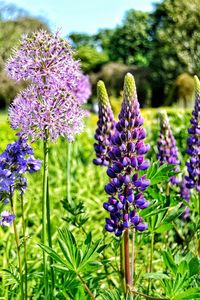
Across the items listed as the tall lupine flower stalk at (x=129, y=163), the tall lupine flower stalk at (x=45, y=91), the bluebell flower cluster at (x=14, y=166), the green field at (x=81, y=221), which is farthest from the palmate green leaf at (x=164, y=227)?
the bluebell flower cluster at (x=14, y=166)

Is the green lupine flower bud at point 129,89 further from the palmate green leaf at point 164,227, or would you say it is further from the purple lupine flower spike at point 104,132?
the purple lupine flower spike at point 104,132

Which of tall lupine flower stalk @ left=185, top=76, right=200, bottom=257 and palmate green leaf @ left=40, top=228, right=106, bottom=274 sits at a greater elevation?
tall lupine flower stalk @ left=185, top=76, right=200, bottom=257

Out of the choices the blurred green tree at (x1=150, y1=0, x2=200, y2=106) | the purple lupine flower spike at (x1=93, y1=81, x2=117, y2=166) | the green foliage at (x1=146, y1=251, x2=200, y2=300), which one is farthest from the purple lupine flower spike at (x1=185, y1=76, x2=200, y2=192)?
the blurred green tree at (x1=150, y1=0, x2=200, y2=106)

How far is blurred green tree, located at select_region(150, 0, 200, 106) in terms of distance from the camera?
30.8 m

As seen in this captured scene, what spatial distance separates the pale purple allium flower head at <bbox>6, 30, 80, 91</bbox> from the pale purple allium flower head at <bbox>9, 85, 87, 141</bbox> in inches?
1.6

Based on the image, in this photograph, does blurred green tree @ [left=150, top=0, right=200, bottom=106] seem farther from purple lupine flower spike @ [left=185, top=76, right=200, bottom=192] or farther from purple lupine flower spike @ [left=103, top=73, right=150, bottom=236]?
purple lupine flower spike @ [left=103, top=73, right=150, bottom=236]

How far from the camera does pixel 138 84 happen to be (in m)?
30.2

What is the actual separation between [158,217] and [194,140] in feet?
2.60

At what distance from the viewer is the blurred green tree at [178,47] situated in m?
30.8

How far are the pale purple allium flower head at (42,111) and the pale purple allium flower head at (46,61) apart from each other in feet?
0.14

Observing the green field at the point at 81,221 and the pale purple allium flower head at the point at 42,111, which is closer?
the pale purple allium flower head at the point at 42,111

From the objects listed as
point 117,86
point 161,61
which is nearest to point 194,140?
point 117,86

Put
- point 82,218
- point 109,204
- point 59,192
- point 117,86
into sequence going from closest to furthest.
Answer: point 109,204 → point 82,218 → point 59,192 → point 117,86

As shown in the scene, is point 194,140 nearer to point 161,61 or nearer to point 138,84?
point 138,84
